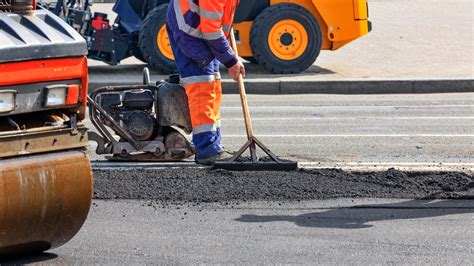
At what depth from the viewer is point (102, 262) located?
610cm

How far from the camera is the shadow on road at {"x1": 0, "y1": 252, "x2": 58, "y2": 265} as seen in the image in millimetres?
6043

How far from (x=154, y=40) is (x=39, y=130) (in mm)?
8806

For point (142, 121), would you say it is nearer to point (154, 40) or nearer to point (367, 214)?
point (367, 214)

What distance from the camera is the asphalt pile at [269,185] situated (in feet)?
25.3

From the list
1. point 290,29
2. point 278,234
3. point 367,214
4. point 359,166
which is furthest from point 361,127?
point 278,234

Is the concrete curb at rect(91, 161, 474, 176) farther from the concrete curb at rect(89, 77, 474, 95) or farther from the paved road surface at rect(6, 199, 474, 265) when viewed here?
the concrete curb at rect(89, 77, 474, 95)

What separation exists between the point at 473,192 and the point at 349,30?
720 cm

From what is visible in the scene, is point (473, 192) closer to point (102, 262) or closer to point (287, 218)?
point (287, 218)

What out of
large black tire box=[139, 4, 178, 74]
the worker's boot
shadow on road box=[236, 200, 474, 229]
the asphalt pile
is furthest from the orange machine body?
shadow on road box=[236, 200, 474, 229]

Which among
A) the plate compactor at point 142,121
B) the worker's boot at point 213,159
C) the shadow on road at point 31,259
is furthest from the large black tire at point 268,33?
the shadow on road at point 31,259

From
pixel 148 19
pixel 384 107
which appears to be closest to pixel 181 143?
Answer: pixel 384 107

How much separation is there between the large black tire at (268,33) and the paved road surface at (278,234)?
289 inches

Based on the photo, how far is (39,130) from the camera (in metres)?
5.73

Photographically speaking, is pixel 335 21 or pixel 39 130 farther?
pixel 335 21
